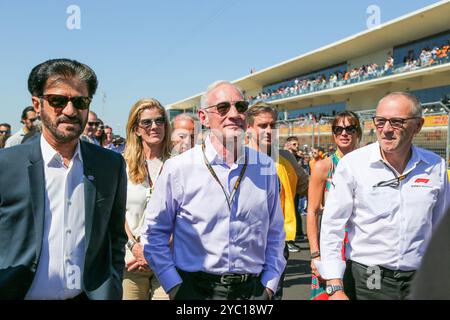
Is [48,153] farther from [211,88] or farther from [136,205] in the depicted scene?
[136,205]

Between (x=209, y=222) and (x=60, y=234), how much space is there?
81 centimetres

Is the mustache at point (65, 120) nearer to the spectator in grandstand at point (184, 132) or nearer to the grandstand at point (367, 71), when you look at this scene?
the spectator in grandstand at point (184, 132)

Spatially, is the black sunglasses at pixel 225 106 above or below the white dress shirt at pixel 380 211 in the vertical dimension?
above

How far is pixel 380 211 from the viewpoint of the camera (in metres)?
2.87

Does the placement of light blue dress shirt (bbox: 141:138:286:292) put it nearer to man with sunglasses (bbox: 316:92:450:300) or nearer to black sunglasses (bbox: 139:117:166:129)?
man with sunglasses (bbox: 316:92:450:300)

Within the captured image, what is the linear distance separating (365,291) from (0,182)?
218cm

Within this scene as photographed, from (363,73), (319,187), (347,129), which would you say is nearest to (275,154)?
(319,187)

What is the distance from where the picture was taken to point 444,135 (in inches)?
428

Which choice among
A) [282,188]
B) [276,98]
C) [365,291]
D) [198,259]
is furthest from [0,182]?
[276,98]

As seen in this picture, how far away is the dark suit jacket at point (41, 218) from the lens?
6.97ft

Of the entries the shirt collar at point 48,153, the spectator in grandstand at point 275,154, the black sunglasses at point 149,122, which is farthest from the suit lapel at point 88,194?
the spectator in grandstand at point 275,154

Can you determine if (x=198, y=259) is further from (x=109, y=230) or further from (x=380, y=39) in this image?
(x=380, y=39)

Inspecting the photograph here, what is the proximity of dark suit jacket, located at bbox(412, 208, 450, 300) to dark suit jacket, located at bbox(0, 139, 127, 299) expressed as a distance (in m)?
1.92

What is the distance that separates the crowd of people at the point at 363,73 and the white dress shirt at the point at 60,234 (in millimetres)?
29902
